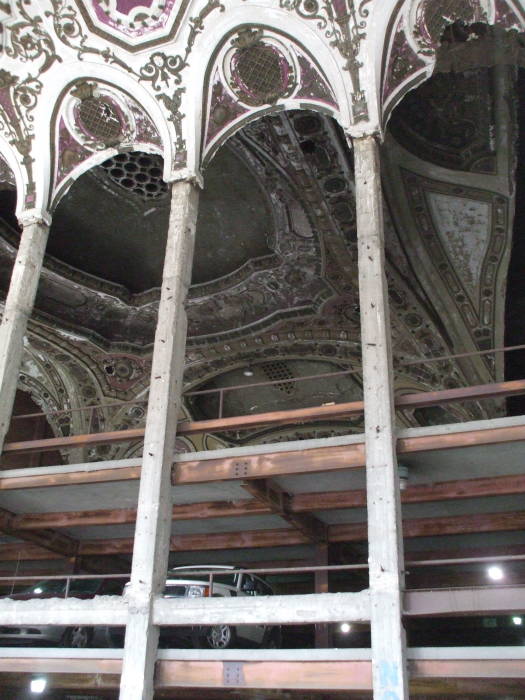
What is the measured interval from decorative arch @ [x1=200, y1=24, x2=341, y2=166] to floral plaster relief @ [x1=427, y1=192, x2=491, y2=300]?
4.01 meters

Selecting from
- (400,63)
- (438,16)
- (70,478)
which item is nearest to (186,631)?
(70,478)

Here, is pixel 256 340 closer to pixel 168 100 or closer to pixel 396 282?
pixel 396 282

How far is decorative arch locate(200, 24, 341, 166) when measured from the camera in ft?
30.9

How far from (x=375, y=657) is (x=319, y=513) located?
3.46m

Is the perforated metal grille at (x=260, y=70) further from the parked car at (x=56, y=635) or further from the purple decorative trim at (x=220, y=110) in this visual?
the parked car at (x=56, y=635)

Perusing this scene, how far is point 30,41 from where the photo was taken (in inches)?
397

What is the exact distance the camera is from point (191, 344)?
16547 millimetres

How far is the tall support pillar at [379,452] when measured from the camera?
228 inches

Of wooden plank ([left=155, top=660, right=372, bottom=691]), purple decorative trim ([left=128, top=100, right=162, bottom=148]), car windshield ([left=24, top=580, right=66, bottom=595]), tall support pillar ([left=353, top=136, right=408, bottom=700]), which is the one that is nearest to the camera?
tall support pillar ([left=353, top=136, right=408, bottom=700])

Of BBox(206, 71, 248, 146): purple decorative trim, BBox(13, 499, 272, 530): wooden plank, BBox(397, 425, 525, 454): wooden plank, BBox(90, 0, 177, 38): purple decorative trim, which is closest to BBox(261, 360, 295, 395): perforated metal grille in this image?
BBox(206, 71, 248, 146): purple decorative trim

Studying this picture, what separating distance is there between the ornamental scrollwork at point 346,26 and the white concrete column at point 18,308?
4.53m

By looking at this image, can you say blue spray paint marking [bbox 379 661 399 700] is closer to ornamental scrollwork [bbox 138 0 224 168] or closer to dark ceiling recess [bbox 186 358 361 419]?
ornamental scrollwork [bbox 138 0 224 168]

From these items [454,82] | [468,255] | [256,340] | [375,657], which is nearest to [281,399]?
[256,340]

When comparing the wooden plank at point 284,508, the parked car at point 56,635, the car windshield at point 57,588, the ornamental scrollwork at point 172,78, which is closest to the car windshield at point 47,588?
the car windshield at point 57,588
